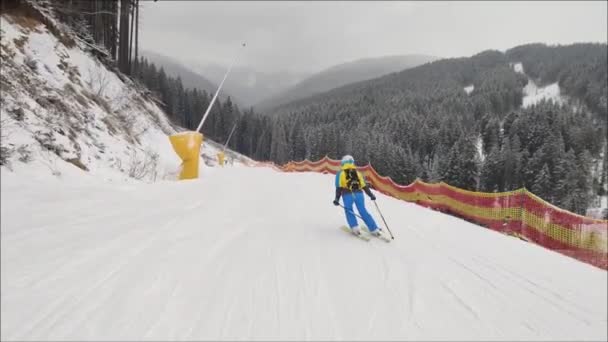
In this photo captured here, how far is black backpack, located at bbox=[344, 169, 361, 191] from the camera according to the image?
6684 millimetres

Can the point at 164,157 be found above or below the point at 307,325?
above

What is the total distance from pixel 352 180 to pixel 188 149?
610cm

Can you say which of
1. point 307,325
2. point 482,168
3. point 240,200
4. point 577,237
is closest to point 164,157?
point 240,200

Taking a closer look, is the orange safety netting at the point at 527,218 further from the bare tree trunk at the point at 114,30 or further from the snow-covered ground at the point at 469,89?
the snow-covered ground at the point at 469,89

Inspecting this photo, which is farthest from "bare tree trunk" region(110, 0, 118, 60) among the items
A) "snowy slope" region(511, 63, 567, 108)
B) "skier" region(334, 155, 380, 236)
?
"snowy slope" region(511, 63, 567, 108)

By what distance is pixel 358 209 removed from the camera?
6.59 meters

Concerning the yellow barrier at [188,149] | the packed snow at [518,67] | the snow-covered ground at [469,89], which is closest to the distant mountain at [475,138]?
the snow-covered ground at [469,89]

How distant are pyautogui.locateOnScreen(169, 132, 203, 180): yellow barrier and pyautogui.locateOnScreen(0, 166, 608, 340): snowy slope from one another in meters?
4.41

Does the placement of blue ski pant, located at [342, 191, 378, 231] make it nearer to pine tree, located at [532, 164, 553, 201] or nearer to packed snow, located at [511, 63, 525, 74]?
pine tree, located at [532, 164, 553, 201]

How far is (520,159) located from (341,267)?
2867 inches

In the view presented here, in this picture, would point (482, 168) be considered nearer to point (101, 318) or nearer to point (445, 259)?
point (445, 259)

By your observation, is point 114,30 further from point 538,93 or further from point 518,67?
point 518,67

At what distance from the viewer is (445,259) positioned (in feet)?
17.7

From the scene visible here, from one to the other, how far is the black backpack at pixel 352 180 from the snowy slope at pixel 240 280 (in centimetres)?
108
